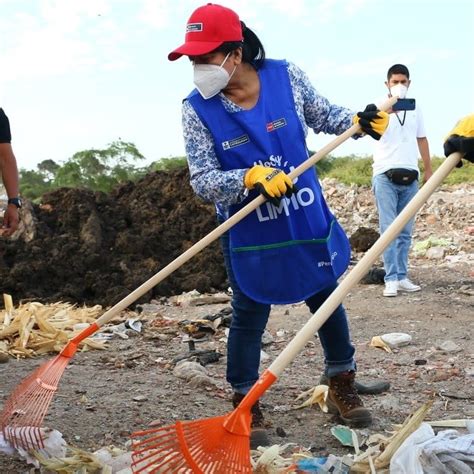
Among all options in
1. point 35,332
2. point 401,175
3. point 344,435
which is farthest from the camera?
point 401,175

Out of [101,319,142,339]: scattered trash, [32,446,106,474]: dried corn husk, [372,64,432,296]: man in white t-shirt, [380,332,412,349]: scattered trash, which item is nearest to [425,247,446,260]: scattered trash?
[372,64,432,296]: man in white t-shirt

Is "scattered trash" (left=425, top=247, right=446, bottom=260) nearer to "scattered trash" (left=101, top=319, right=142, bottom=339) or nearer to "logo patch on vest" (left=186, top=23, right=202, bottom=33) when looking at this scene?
"scattered trash" (left=101, top=319, right=142, bottom=339)

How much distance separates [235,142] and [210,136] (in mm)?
123

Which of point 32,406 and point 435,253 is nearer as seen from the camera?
point 32,406

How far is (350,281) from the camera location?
297 cm

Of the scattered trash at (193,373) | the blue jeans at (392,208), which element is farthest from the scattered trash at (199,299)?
the scattered trash at (193,373)

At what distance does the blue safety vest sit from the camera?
12.4ft

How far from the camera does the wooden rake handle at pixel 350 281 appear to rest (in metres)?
2.82

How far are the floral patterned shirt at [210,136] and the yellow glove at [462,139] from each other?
0.83 meters

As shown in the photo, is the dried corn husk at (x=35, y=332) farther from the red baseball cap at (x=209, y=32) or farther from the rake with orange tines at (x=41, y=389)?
the red baseball cap at (x=209, y=32)

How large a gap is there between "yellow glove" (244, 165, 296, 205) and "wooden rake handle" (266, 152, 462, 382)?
2.03 ft

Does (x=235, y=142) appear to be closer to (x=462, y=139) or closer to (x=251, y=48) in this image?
(x=251, y=48)

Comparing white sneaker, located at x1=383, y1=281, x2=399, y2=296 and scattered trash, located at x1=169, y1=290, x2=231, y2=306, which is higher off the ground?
scattered trash, located at x1=169, y1=290, x2=231, y2=306

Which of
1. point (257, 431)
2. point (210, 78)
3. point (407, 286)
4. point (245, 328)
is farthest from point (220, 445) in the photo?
point (407, 286)
